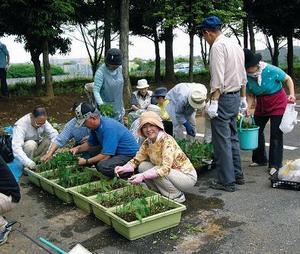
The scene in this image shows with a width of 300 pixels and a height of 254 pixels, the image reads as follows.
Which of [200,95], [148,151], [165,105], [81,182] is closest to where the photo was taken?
[148,151]

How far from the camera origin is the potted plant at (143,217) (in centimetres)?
350

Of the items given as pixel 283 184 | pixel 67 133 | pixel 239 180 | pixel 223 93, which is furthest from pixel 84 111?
pixel 283 184

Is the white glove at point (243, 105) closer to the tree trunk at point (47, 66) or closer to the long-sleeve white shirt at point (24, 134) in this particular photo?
the long-sleeve white shirt at point (24, 134)

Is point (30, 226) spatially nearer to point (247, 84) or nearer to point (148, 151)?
point (148, 151)

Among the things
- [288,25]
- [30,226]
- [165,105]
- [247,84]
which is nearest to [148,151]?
[30,226]

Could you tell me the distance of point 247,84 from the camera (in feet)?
A: 17.2

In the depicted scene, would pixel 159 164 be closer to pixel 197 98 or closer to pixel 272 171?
pixel 197 98

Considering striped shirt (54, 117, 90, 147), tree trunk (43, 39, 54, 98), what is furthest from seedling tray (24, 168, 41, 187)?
tree trunk (43, 39, 54, 98)

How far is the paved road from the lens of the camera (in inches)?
135

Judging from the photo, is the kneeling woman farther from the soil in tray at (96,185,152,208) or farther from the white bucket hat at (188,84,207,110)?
the white bucket hat at (188,84,207,110)

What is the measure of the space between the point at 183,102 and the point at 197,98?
0.93ft

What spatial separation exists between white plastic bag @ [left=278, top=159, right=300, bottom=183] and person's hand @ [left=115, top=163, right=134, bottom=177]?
5.64 feet

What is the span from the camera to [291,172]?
4684mm

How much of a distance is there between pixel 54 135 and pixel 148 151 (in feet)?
5.94
